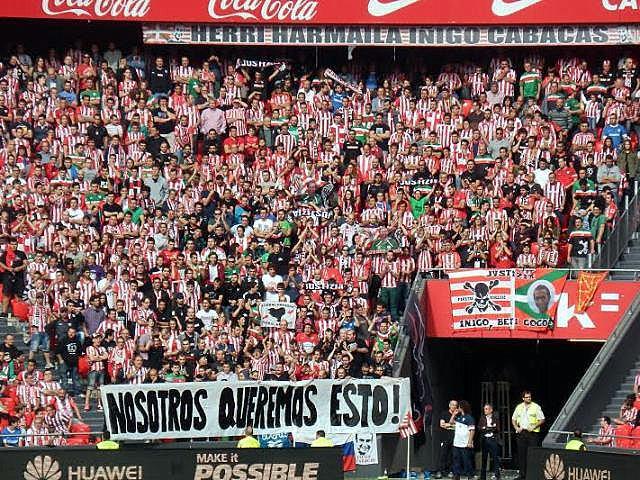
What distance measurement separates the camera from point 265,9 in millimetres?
37719

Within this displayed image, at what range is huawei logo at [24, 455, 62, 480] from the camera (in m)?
24.9

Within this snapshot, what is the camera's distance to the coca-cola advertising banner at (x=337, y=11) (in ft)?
120

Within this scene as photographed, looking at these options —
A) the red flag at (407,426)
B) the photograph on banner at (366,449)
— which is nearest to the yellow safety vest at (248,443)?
the photograph on banner at (366,449)

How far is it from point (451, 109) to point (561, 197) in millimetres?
3678

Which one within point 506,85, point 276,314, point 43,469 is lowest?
point 43,469

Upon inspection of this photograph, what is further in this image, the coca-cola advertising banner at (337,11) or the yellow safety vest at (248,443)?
the coca-cola advertising banner at (337,11)

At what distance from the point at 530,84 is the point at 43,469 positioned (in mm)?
14861

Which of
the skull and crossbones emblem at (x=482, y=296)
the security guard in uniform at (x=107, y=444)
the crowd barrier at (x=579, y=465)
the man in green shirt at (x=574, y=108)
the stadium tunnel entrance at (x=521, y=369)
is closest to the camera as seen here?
the crowd barrier at (x=579, y=465)

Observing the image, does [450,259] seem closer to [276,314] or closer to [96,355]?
[276,314]

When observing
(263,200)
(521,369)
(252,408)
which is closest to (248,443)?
(252,408)

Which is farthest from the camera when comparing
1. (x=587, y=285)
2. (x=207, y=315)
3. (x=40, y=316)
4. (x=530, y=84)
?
(x=530, y=84)

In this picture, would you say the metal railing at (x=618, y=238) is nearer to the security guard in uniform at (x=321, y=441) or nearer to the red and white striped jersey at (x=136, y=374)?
the security guard in uniform at (x=321, y=441)

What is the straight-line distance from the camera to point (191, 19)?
37.8 meters

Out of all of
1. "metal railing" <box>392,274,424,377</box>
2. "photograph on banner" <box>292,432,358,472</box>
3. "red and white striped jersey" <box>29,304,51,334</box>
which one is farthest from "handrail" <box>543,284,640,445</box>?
"red and white striped jersey" <box>29,304,51,334</box>
